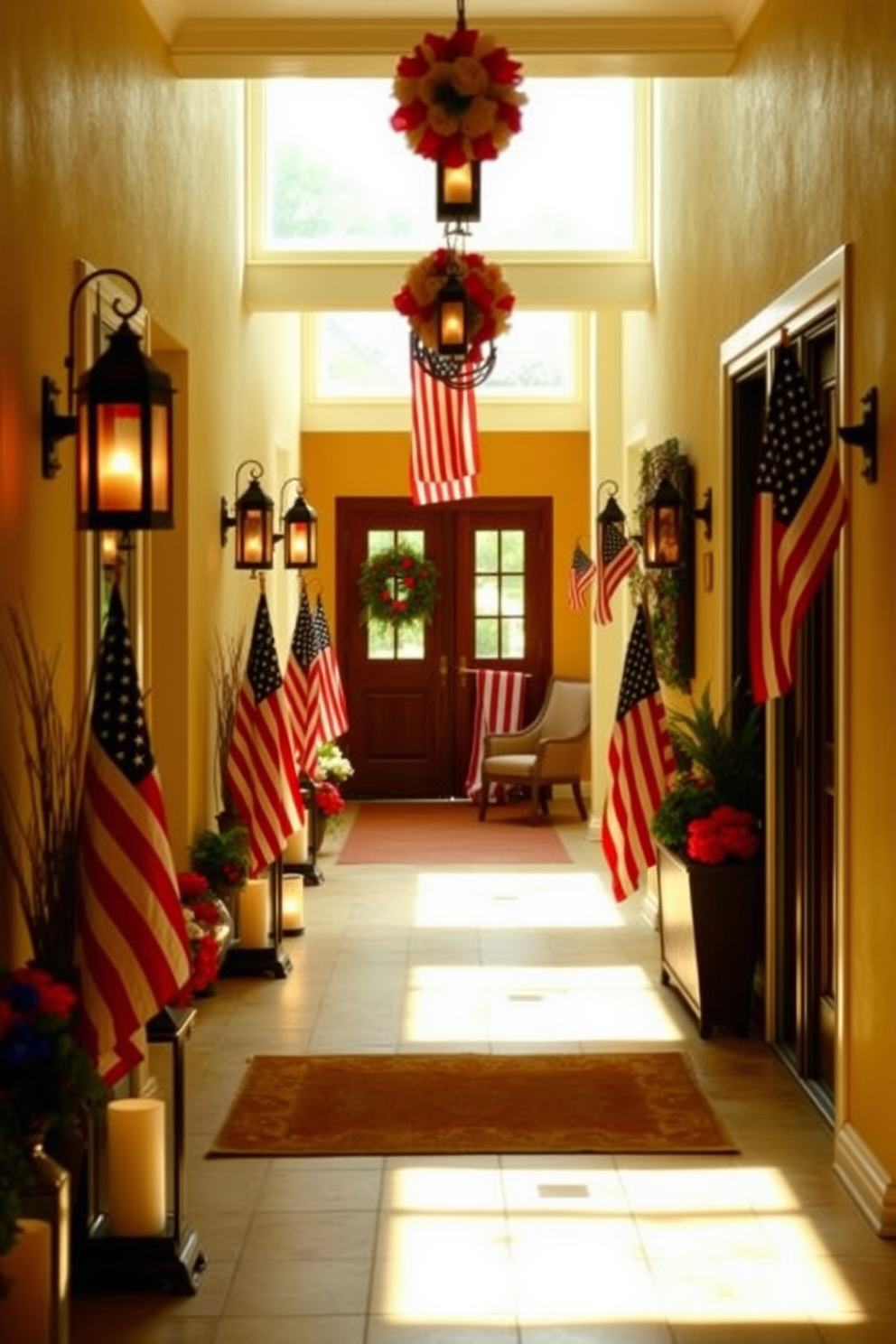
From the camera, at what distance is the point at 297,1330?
14.2 feet

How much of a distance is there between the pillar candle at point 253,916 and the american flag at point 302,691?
2.53 metres

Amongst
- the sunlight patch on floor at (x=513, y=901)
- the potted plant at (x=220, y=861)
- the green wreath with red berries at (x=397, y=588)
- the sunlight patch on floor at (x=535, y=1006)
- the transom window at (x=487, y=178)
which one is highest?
the transom window at (x=487, y=178)

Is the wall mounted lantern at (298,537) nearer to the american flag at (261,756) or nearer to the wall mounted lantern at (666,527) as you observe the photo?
the american flag at (261,756)

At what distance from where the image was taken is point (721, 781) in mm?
7305

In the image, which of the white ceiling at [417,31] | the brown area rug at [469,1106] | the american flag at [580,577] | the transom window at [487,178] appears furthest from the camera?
the american flag at [580,577]

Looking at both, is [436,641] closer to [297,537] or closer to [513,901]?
[297,537]

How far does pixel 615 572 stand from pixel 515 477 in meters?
4.22

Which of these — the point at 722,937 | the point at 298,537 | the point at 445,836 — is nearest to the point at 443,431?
the point at 298,537

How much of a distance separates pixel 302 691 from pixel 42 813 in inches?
261

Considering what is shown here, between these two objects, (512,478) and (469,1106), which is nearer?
(469,1106)

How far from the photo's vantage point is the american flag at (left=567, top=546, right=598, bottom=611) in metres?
14.1

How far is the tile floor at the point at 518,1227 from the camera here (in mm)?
4371

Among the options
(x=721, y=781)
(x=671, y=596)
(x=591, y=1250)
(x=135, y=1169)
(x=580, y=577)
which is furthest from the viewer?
(x=580, y=577)

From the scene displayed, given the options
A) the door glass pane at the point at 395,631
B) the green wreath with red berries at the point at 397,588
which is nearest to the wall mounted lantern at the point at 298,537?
the green wreath with red berries at the point at 397,588
